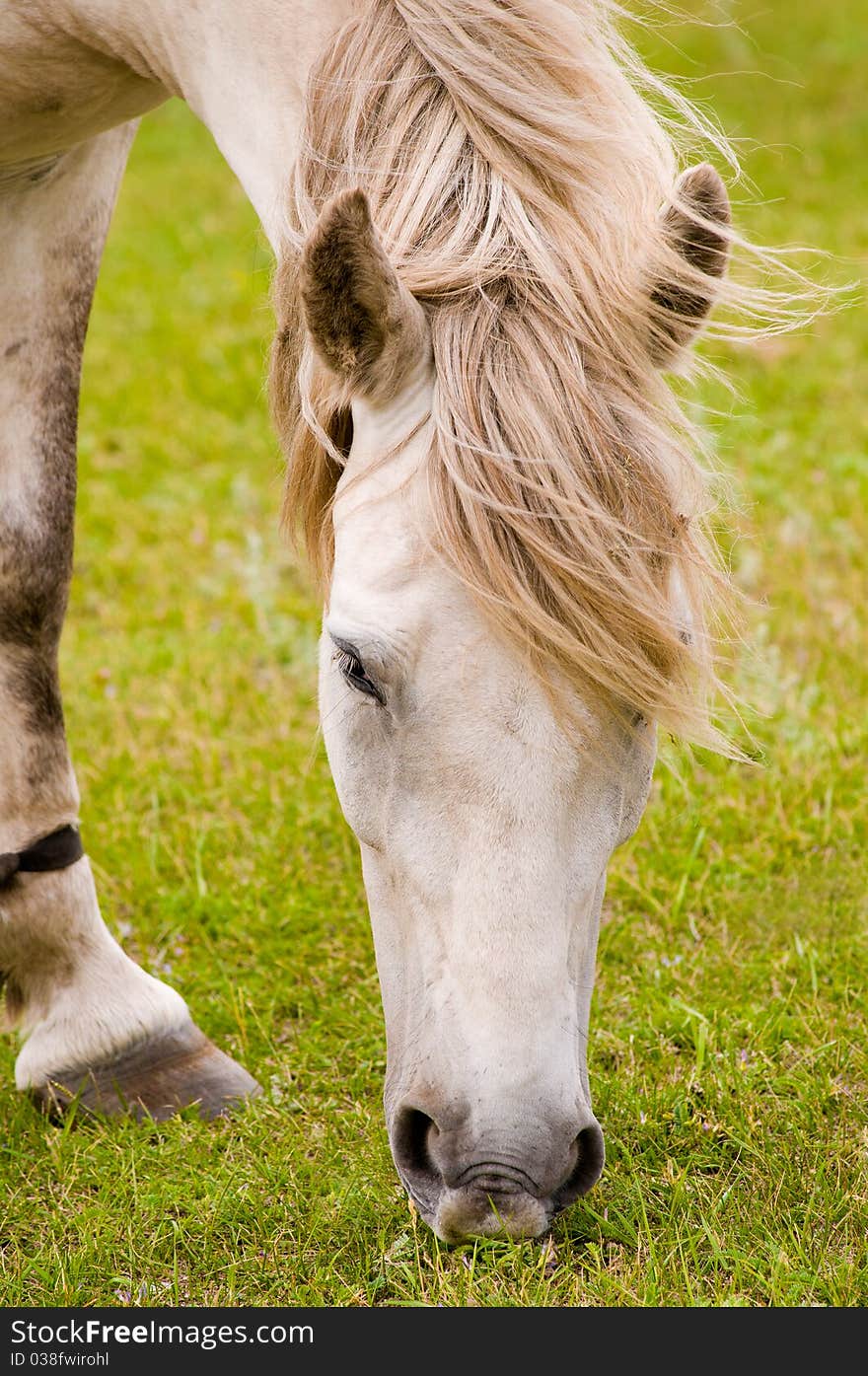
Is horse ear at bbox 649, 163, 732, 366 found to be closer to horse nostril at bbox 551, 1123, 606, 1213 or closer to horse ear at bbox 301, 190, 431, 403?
horse ear at bbox 301, 190, 431, 403

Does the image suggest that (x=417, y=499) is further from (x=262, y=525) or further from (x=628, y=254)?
(x=262, y=525)

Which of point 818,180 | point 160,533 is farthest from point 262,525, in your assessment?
point 818,180

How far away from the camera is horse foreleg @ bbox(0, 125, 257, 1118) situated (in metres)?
2.59

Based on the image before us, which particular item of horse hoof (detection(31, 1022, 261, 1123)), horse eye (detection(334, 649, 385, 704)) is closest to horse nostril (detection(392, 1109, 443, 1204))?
horse eye (detection(334, 649, 385, 704))

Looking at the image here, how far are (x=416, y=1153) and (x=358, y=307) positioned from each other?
107cm

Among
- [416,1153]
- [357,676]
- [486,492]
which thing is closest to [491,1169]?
[416,1153]

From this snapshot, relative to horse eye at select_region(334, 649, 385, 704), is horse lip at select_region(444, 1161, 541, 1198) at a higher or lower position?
lower

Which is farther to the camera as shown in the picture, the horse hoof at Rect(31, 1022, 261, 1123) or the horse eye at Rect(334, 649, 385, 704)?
the horse hoof at Rect(31, 1022, 261, 1123)

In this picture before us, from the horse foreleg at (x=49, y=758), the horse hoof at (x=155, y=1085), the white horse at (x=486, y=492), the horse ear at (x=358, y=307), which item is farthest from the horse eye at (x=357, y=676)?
the horse hoof at (x=155, y=1085)

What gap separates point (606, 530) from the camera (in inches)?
67.7

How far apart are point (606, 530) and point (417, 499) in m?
0.24

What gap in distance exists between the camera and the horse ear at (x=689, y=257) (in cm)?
184

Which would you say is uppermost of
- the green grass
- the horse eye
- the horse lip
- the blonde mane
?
the blonde mane

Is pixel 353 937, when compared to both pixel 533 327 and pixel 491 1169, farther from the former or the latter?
pixel 533 327
